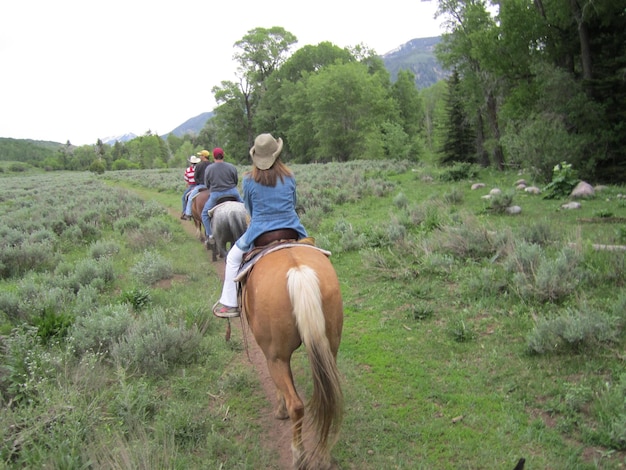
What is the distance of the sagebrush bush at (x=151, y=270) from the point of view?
7.87 metres

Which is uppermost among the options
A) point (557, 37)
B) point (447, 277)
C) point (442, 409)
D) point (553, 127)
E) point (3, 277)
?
point (557, 37)

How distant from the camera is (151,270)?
7914 millimetres

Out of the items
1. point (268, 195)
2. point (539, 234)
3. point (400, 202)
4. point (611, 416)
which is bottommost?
point (611, 416)

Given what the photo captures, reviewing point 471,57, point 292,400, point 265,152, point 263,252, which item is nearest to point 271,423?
point 292,400

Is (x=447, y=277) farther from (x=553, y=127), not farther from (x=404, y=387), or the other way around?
(x=553, y=127)

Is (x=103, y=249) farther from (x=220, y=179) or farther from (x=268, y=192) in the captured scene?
(x=268, y=192)

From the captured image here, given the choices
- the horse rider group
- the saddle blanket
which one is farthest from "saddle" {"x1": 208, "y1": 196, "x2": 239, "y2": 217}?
the saddle blanket

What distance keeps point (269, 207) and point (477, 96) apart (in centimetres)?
2717

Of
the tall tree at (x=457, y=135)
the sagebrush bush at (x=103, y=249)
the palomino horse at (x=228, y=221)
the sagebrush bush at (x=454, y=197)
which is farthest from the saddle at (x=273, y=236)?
the tall tree at (x=457, y=135)

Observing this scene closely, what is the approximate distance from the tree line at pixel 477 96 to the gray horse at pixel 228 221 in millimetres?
12078

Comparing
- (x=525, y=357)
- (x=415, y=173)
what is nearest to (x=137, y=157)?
(x=415, y=173)

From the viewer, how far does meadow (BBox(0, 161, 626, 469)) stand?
331 centimetres

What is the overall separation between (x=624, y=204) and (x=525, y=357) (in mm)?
8266

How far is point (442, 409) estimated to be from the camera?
3.97 m
